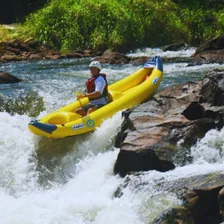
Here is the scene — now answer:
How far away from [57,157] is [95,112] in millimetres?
971

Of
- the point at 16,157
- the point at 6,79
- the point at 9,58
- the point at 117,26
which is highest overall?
the point at 117,26

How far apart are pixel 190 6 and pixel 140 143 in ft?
55.0

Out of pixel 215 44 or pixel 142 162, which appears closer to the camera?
pixel 142 162

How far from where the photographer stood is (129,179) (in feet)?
19.4

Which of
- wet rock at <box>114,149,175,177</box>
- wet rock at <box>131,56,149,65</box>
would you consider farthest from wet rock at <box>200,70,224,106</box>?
wet rock at <box>131,56,149,65</box>

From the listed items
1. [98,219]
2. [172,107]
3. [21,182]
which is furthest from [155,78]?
[98,219]

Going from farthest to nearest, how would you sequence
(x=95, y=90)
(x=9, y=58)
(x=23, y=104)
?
(x=9, y=58) → (x=23, y=104) → (x=95, y=90)

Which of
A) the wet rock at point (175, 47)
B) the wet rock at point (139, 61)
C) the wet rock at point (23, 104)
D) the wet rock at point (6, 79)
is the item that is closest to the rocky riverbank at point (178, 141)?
the wet rock at point (23, 104)

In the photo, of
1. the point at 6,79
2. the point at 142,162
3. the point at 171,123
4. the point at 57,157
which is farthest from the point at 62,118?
the point at 6,79

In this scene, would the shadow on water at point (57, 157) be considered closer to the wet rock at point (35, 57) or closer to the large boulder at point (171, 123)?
the large boulder at point (171, 123)

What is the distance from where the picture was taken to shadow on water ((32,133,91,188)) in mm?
6984

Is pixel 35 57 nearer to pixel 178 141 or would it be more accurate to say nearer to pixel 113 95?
pixel 113 95

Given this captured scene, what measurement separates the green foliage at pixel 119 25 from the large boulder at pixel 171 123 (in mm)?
11230

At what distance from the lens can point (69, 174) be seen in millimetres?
6977
